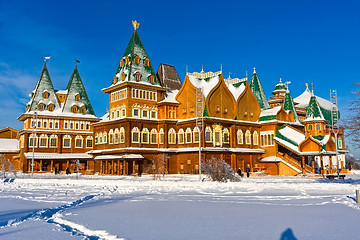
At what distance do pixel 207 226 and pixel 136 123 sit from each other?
34.0 m

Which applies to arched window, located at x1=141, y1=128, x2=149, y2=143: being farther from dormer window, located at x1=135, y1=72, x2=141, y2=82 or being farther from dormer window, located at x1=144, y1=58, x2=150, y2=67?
dormer window, located at x1=144, y1=58, x2=150, y2=67

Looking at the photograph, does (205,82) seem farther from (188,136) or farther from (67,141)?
(67,141)

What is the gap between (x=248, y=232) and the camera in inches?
348

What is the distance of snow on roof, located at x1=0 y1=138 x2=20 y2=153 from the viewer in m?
57.2

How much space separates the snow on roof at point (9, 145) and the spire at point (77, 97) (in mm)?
10633

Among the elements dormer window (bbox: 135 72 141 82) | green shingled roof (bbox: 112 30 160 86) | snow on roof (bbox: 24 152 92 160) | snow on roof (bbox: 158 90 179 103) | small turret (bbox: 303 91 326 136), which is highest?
green shingled roof (bbox: 112 30 160 86)

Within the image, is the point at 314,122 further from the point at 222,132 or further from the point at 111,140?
the point at 111,140

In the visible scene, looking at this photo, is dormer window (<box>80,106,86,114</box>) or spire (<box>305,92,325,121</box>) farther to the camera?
dormer window (<box>80,106,86,114</box>)

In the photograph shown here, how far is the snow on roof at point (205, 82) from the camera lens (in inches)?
1765

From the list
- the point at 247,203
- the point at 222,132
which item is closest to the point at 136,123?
the point at 222,132

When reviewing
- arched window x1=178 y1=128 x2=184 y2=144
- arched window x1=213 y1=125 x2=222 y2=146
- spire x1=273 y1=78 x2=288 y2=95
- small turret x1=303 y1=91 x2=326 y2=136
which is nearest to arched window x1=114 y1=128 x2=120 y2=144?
arched window x1=178 y1=128 x2=184 y2=144

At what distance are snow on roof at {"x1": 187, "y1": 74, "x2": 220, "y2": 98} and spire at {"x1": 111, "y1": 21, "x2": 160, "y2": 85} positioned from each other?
483 cm

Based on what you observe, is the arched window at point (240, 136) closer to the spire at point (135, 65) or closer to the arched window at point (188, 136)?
the arched window at point (188, 136)

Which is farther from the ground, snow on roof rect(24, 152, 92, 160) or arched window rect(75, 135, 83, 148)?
arched window rect(75, 135, 83, 148)
